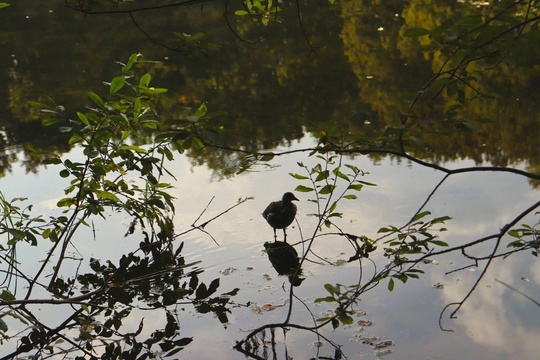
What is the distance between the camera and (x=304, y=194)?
756 centimetres

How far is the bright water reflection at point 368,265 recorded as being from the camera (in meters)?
5.01

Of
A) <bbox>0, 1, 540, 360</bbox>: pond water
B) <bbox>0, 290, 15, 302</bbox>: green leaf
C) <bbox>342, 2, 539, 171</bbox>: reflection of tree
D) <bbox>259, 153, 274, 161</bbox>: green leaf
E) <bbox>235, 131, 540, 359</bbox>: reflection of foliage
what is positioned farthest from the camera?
<bbox>342, 2, 539, 171</bbox>: reflection of tree

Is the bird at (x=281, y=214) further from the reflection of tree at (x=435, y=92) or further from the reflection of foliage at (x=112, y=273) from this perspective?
the reflection of tree at (x=435, y=92)

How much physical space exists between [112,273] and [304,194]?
6.60 feet

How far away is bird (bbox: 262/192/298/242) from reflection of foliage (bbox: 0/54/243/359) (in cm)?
55

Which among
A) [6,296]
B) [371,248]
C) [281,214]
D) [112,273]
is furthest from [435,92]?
[6,296]

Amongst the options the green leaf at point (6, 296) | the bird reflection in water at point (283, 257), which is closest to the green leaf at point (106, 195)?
the bird reflection in water at point (283, 257)

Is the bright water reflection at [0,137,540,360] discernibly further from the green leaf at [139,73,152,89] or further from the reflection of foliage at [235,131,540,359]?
the green leaf at [139,73,152,89]

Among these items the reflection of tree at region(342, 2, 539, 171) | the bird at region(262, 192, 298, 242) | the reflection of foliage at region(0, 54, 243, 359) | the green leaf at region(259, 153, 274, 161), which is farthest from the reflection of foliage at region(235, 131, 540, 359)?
the reflection of tree at region(342, 2, 539, 171)

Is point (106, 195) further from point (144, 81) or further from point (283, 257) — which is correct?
point (283, 257)

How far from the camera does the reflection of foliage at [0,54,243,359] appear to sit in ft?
17.0

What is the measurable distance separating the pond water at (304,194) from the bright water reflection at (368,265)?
0.01m

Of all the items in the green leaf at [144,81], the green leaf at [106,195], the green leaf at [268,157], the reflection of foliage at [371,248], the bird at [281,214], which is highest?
the green leaf at [144,81]

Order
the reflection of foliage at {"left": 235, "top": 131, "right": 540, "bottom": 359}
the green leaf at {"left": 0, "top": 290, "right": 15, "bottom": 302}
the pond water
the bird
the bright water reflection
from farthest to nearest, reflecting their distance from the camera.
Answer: the bird → the pond water → the bright water reflection → the green leaf at {"left": 0, "top": 290, "right": 15, "bottom": 302} → the reflection of foliage at {"left": 235, "top": 131, "right": 540, "bottom": 359}
